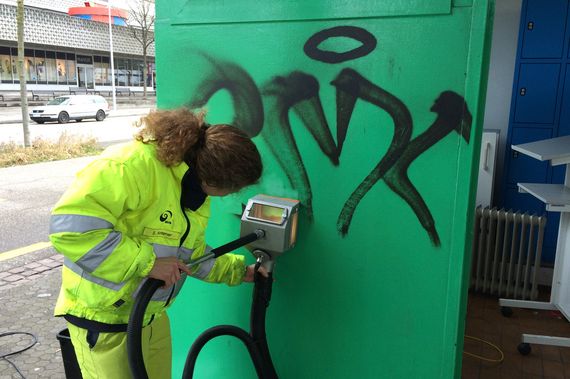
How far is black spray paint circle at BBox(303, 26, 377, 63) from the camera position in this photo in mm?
1794

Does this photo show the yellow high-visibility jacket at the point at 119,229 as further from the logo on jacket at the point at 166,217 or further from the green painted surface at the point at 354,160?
the green painted surface at the point at 354,160

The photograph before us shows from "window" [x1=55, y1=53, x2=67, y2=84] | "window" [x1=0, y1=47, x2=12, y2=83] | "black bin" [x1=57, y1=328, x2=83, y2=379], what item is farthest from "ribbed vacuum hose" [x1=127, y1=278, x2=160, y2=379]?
"window" [x1=55, y1=53, x2=67, y2=84]

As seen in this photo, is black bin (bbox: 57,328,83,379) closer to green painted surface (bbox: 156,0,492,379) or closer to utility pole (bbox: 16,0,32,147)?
green painted surface (bbox: 156,0,492,379)

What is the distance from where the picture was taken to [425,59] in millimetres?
1716

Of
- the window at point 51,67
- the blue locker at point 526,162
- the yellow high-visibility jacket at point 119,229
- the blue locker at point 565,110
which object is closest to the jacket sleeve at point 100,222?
the yellow high-visibility jacket at point 119,229

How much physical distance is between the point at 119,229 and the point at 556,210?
8.84ft

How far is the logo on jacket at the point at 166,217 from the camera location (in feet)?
5.51

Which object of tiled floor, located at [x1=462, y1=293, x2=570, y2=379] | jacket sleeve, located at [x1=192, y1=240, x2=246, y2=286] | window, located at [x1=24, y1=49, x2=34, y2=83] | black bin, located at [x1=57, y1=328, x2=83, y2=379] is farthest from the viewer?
window, located at [x1=24, y1=49, x2=34, y2=83]

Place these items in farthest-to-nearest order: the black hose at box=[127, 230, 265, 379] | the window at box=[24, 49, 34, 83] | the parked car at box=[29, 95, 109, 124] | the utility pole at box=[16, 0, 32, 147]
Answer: the window at box=[24, 49, 34, 83]
the parked car at box=[29, 95, 109, 124]
the utility pole at box=[16, 0, 32, 147]
the black hose at box=[127, 230, 265, 379]

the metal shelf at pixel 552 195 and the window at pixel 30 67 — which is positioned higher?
the window at pixel 30 67

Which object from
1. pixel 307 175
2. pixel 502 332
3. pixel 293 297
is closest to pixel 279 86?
pixel 307 175

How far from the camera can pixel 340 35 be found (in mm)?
1838

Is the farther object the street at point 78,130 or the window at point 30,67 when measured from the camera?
the window at point 30,67

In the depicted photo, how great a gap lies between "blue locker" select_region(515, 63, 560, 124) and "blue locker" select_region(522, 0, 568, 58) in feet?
0.36
